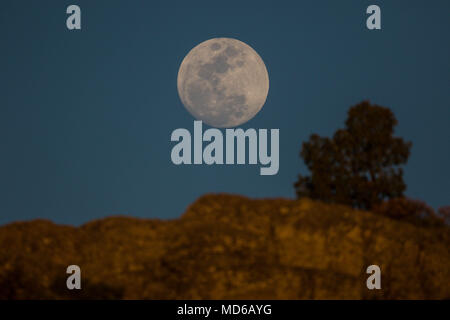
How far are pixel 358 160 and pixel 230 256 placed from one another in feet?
70.5

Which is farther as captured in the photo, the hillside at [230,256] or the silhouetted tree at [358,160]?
the silhouetted tree at [358,160]

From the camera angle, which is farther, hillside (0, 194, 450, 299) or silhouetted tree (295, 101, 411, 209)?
silhouetted tree (295, 101, 411, 209)

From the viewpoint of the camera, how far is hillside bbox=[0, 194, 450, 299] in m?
31.8

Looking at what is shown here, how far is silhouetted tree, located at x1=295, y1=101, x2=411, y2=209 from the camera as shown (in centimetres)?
4906

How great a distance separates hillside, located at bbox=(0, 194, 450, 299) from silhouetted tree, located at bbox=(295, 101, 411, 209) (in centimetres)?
1488

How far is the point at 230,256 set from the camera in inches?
1262

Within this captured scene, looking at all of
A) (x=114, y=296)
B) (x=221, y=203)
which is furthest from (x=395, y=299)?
(x=114, y=296)

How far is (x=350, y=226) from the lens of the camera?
3350 cm

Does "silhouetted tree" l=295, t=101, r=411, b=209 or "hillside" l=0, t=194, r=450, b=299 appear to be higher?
"silhouetted tree" l=295, t=101, r=411, b=209

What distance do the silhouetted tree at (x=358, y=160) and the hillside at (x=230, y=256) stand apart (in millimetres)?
14884

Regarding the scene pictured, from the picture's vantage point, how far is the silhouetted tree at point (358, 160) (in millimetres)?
49062

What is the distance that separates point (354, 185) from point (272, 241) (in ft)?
61.2
